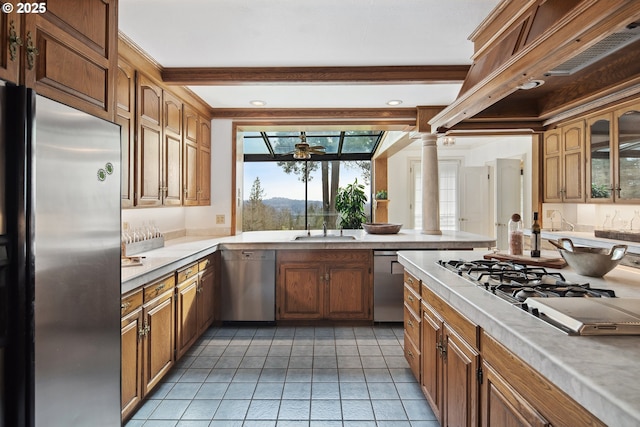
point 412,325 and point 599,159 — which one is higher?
point 599,159

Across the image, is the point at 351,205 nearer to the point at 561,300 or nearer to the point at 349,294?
the point at 349,294

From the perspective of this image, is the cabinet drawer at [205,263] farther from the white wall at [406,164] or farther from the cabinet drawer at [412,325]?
the white wall at [406,164]

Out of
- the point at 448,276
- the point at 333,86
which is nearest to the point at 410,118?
the point at 333,86

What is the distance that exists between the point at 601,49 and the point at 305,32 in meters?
1.72

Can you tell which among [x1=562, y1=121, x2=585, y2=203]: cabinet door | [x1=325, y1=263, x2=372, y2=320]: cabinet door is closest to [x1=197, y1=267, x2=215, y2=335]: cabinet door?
[x1=325, y1=263, x2=372, y2=320]: cabinet door

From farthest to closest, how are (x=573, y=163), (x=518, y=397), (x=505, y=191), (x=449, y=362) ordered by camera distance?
1. (x=505, y=191)
2. (x=573, y=163)
3. (x=449, y=362)
4. (x=518, y=397)

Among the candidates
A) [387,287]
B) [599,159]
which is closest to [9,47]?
[387,287]

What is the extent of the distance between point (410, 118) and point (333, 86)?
1218 millimetres

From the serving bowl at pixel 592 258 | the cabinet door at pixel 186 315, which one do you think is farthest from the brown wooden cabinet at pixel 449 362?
the cabinet door at pixel 186 315

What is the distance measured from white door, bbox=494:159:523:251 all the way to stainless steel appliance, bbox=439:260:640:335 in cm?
401

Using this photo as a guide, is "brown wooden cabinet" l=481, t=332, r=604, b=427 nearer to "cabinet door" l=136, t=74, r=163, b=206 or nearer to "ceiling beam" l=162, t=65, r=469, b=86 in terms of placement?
"ceiling beam" l=162, t=65, r=469, b=86

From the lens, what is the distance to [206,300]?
3.30 meters

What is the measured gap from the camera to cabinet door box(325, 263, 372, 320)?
365 cm

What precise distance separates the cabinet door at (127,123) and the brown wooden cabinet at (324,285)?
1.59 metres
